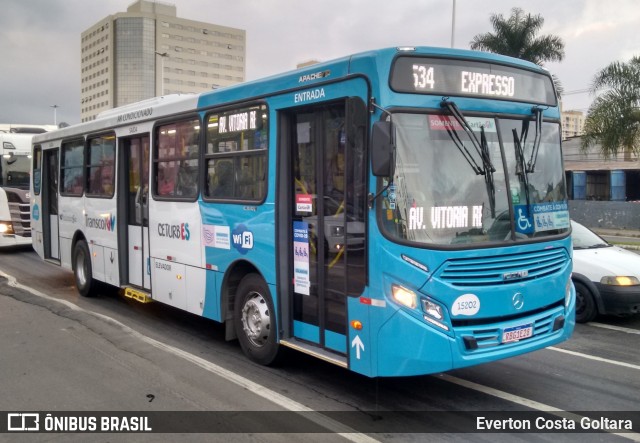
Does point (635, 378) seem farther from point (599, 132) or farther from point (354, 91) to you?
point (599, 132)

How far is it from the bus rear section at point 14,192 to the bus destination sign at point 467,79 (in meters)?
14.7

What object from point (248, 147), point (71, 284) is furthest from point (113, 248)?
point (248, 147)

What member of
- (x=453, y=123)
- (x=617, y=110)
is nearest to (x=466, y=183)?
(x=453, y=123)

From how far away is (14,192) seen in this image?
1656 centimetres

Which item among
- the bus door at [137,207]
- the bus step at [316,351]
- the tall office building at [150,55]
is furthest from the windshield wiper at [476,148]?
the tall office building at [150,55]

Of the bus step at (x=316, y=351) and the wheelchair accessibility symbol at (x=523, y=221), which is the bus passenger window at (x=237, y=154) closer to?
the bus step at (x=316, y=351)

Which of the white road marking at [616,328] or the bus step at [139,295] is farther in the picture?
the bus step at [139,295]

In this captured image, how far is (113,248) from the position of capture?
9.54 m

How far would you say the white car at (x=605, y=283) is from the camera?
26.8ft

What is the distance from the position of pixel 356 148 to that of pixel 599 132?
67.2 feet

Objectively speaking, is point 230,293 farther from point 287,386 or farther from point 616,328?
point 616,328

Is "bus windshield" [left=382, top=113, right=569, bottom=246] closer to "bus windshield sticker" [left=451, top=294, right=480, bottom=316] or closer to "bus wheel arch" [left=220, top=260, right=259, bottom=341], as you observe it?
"bus windshield sticker" [left=451, top=294, right=480, bottom=316]

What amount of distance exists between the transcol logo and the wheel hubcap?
12.5 feet

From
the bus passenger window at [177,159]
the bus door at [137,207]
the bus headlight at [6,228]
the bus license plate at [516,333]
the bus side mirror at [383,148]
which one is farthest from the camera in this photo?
the bus headlight at [6,228]
